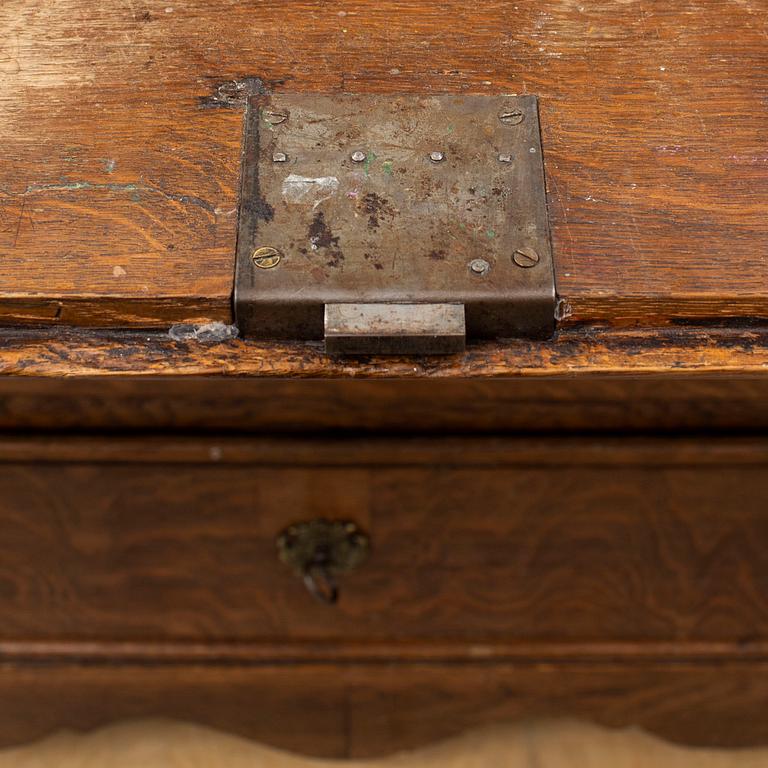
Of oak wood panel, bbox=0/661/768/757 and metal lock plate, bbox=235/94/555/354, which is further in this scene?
oak wood panel, bbox=0/661/768/757

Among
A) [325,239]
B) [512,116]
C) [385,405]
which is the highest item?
[512,116]

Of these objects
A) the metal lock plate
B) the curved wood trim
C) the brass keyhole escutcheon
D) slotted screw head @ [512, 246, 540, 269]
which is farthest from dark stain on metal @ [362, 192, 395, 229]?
the brass keyhole escutcheon

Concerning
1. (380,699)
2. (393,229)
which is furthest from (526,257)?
(380,699)

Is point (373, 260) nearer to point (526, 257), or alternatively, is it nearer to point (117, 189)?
point (526, 257)

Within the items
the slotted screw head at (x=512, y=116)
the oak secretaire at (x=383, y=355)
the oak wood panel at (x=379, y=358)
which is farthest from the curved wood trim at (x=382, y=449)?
the slotted screw head at (x=512, y=116)

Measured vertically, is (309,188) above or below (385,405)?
above

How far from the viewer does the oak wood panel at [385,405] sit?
2.43 ft

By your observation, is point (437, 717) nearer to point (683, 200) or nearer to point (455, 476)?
point (455, 476)

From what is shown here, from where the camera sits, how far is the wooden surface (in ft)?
2.22

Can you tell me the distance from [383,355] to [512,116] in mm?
256

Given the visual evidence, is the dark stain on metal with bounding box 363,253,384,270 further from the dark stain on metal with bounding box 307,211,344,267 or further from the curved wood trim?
the curved wood trim

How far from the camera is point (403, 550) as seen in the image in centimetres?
90

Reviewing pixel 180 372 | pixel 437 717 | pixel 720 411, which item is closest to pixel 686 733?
pixel 437 717

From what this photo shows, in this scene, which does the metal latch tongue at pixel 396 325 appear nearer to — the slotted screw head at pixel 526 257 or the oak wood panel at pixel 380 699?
the slotted screw head at pixel 526 257
